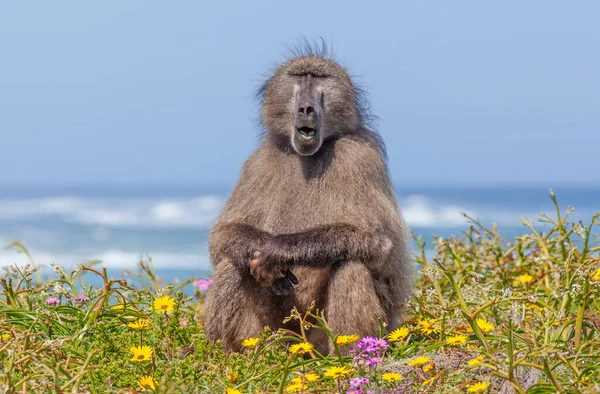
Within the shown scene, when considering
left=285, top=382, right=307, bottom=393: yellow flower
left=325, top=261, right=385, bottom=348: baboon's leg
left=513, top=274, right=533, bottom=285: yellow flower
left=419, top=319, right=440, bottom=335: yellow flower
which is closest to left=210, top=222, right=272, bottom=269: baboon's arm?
left=325, top=261, right=385, bottom=348: baboon's leg

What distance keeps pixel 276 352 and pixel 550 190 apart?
2.30 m

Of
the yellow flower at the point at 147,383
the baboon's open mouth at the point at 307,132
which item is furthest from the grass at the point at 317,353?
the baboon's open mouth at the point at 307,132

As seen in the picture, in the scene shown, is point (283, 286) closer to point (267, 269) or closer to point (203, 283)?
point (267, 269)

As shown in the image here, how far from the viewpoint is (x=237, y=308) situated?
4.81 meters

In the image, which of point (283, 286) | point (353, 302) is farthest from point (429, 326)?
point (283, 286)

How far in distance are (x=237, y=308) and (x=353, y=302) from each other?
0.71m

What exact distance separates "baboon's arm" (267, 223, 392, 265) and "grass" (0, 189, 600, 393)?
395 mm

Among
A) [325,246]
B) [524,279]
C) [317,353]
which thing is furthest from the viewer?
[524,279]

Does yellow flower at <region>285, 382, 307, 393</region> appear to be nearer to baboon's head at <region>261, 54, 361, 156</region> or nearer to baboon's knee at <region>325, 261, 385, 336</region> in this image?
baboon's knee at <region>325, 261, 385, 336</region>

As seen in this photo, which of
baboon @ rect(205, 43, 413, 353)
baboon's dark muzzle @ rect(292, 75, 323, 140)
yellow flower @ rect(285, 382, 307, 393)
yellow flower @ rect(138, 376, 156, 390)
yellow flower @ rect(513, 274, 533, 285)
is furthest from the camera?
yellow flower @ rect(513, 274, 533, 285)

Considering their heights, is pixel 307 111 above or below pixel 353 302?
above

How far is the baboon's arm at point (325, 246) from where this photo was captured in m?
4.63

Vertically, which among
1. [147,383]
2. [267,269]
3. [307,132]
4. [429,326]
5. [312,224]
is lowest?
[147,383]

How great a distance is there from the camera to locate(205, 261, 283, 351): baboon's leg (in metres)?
4.82
